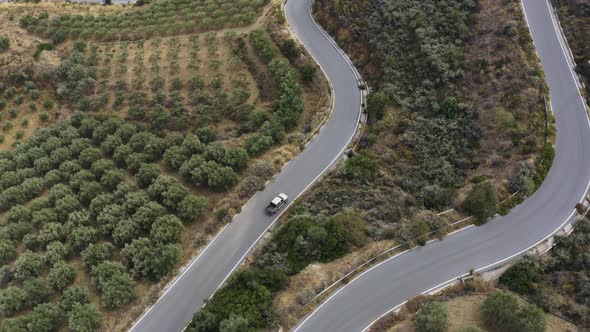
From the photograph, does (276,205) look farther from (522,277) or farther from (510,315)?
(522,277)

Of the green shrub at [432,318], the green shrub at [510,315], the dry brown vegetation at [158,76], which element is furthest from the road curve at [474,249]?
the dry brown vegetation at [158,76]

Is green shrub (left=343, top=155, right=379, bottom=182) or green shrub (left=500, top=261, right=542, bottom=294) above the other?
green shrub (left=343, top=155, right=379, bottom=182)

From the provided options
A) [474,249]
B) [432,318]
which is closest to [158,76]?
[474,249]

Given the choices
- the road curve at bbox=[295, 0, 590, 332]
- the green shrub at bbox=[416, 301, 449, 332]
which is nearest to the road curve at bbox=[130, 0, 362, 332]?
the road curve at bbox=[295, 0, 590, 332]

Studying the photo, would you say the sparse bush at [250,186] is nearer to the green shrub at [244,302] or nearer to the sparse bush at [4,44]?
the green shrub at [244,302]

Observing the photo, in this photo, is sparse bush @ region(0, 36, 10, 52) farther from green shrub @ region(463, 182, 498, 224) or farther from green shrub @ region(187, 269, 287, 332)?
green shrub @ region(463, 182, 498, 224)

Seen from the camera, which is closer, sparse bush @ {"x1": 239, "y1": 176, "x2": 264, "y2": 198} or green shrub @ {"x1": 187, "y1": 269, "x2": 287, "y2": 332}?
green shrub @ {"x1": 187, "y1": 269, "x2": 287, "y2": 332}


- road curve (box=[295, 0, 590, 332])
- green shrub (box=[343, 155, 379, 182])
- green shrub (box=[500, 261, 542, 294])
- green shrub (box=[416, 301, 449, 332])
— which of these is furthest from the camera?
green shrub (box=[343, 155, 379, 182])
